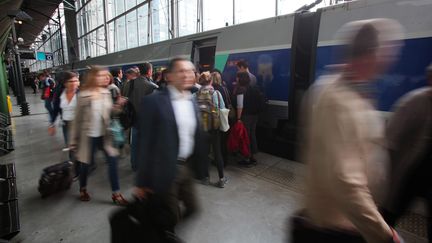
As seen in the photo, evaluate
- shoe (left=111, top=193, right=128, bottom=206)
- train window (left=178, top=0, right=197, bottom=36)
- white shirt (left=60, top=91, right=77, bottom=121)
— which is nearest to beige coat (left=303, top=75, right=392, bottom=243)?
shoe (left=111, top=193, right=128, bottom=206)

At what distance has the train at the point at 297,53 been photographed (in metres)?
3.05

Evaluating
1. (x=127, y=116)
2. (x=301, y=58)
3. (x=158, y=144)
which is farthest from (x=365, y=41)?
(x=301, y=58)

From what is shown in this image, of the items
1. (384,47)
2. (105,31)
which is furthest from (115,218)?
(105,31)

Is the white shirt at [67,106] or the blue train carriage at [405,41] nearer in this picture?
the blue train carriage at [405,41]

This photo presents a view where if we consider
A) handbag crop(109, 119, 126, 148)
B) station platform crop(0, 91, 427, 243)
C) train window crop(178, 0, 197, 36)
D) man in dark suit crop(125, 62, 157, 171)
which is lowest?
station platform crop(0, 91, 427, 243)

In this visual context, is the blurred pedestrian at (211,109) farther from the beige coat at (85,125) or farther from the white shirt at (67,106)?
the white shirt at (67,106)

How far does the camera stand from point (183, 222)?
6.80 ft

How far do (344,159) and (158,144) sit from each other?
111 centimetres

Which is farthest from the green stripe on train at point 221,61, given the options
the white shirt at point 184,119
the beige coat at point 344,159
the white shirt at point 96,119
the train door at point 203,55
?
the beige coat at point 344,159

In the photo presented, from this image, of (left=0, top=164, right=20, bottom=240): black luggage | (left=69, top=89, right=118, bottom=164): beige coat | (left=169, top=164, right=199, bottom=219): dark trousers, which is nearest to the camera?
(left=169, top=164, right=199, bottom=219): dark trousers

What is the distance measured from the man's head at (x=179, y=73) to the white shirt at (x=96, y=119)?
4.21 feet

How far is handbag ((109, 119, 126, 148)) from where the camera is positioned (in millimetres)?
2902

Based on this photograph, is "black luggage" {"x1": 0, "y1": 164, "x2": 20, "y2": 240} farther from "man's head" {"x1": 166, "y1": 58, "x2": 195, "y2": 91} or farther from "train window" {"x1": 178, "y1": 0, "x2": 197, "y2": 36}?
"train window" {"x1": 178, "y1": 0, "x2": 197, "y2": 36}

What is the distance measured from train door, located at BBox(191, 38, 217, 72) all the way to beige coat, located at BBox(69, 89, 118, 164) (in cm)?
375
